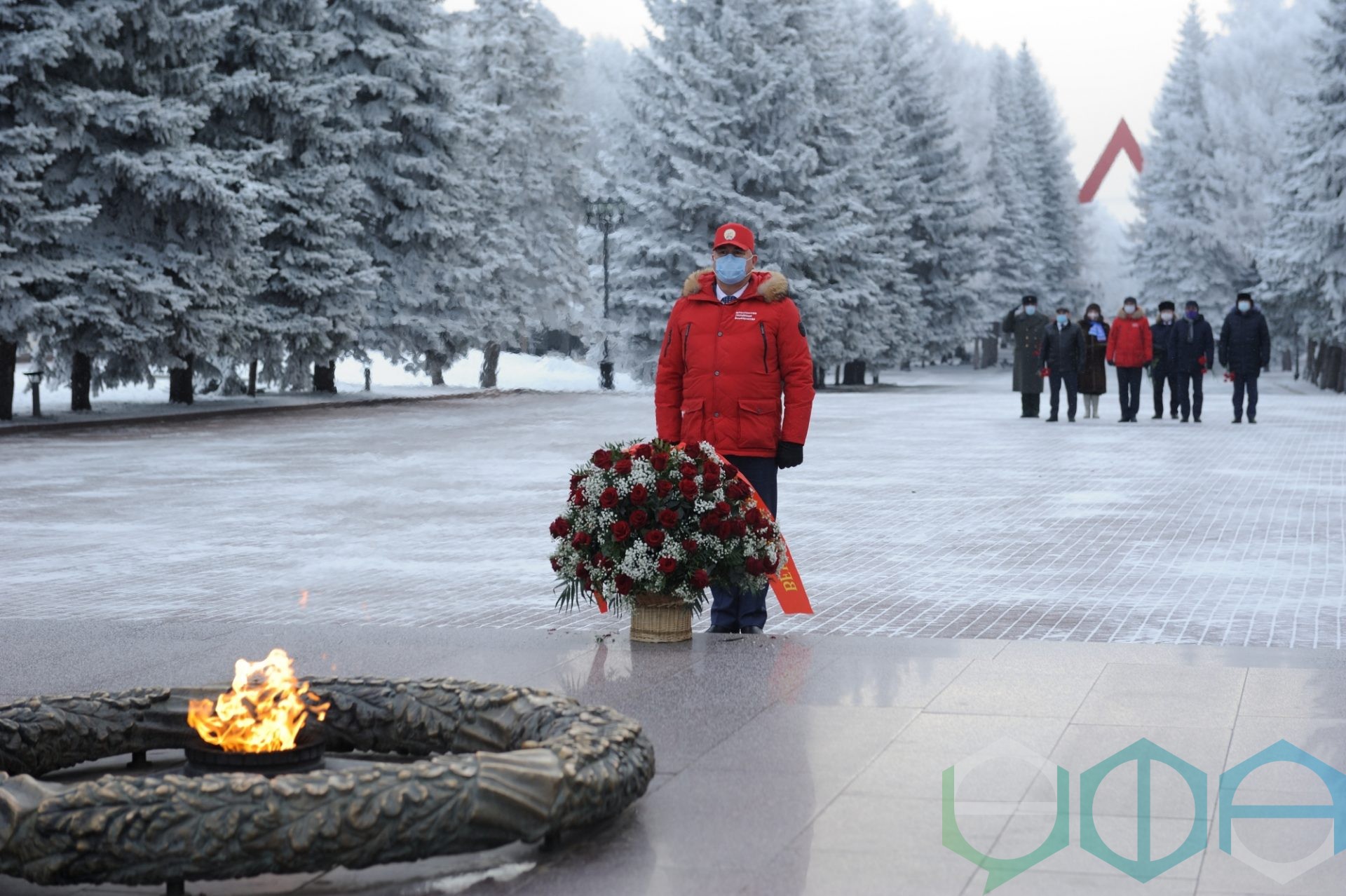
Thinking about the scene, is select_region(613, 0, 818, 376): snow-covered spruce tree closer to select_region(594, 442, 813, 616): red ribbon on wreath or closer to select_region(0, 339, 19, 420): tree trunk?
select_region(0, 339, 19, 420): tree trunk

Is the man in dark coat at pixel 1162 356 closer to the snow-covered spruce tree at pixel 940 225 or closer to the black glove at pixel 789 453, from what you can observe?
the black glove at pixel 789 453

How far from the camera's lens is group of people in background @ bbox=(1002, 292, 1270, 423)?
87.0 ft

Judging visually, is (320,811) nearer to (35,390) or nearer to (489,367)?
(35,390)

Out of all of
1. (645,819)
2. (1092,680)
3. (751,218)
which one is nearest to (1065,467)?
(1092,680)

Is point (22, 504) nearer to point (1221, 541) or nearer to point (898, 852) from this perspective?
point (1221, 541)

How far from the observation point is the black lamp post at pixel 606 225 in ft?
151

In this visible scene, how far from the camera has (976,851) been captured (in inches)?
190

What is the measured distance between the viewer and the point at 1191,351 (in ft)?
89.5

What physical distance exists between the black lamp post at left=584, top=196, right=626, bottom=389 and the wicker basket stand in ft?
124

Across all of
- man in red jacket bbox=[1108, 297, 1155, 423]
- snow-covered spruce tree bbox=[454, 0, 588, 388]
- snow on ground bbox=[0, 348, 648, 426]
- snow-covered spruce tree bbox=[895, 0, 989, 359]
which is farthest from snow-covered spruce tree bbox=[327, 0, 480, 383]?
snow-covered spruce tree bbox=[895, 0, 989, 359]

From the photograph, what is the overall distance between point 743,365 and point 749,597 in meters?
1.15

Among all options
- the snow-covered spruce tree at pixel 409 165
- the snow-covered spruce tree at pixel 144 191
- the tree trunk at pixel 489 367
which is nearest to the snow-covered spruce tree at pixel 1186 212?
the tree trunk at pixel 489 367

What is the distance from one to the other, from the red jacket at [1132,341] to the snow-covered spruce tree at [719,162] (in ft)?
56.1

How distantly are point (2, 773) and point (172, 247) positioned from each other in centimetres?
2435
